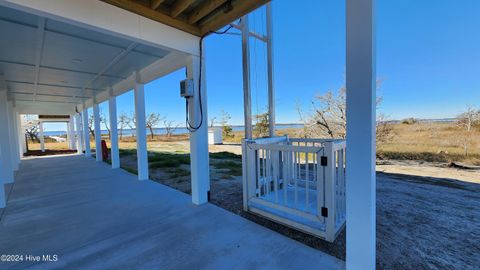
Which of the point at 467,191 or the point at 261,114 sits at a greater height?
the point at 261,114

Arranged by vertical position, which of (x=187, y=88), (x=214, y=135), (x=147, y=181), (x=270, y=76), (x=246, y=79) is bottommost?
(x=147, y=181)

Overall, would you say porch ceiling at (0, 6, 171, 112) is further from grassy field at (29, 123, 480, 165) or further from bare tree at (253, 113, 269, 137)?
grassy field at (29, 123, 480, 165)

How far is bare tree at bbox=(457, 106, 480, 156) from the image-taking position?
7.67 meters

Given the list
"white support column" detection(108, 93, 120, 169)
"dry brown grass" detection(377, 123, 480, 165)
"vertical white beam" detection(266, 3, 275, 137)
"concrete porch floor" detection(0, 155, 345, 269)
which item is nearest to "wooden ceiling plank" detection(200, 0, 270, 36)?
"vertical white beam" detection(266, 3, 275, 137)

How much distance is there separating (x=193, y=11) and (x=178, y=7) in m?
0.29

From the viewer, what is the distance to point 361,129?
53.7 inches

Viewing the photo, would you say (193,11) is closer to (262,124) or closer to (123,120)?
(262,124)

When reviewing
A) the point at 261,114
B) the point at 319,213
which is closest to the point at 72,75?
the point at 261,114

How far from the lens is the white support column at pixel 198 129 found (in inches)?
121

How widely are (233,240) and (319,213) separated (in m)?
0.98

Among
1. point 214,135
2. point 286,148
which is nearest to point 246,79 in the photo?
point 286,148

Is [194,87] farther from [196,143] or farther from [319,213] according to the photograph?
[319,213]

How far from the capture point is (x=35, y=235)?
2.28m

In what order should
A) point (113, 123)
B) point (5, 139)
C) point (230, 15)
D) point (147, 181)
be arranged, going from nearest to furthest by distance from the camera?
point (230, 15) → point (147, 181) → point (5, 139) → point (113, 123)
